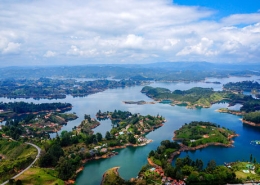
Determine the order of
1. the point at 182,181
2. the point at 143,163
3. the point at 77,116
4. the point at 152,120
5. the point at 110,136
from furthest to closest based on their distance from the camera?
the point at 77,116 < the point at 152,120 < the point at 110,136 < the point at 143,163 < the point at 182,181

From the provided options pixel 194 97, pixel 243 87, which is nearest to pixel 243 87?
pixel 243 87

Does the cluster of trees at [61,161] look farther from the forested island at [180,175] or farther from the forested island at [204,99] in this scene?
the forested island at [204,99]

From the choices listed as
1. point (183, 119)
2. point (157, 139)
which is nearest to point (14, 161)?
point (157, 139)

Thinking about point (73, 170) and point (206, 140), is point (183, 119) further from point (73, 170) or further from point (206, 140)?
point (73, 170)

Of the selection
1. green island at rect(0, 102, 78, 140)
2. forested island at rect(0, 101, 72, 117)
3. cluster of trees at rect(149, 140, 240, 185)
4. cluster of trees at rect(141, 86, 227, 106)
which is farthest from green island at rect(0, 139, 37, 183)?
cluster of trees at rect(141, 86, 227, 106)

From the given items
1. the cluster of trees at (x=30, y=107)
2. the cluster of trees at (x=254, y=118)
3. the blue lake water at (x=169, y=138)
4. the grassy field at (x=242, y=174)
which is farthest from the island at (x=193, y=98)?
the grassy field at (x=242, y=174)

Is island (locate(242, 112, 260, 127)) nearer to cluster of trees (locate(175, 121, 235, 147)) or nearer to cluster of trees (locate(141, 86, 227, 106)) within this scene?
cluster of trees (locate(175, 121, 235, 147))

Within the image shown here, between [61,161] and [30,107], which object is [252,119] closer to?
[61,161]
